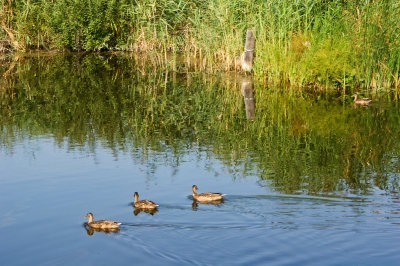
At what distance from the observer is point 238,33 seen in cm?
2150

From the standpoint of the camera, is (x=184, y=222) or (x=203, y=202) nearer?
(x=184, y=222)

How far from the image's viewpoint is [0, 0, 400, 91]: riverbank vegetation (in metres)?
18.1

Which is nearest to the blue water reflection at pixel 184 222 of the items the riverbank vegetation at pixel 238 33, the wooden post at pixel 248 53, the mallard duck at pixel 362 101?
the mallard duck at pixel 362 101

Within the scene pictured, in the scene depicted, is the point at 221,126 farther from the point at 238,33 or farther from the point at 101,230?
the point at 101,230

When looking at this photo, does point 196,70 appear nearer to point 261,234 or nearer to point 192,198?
point 192,198

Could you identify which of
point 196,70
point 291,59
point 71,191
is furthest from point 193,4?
point 71,191

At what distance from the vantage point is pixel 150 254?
8484mm

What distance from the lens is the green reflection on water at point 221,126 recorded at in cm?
1210

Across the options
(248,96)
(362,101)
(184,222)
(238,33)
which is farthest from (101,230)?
(238,33)

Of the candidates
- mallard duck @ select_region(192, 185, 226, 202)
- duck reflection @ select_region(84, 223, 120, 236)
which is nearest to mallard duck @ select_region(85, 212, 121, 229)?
duck reflection @ select_region(84, 223, 120, 236)

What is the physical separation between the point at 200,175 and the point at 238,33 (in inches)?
404

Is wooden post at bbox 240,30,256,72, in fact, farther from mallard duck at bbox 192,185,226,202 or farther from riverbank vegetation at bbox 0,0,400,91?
mallard duck at bbox 192,185,226,202

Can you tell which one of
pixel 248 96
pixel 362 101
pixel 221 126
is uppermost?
pixel 362 101

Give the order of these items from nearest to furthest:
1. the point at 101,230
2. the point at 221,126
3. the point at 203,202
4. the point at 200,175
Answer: the point at 101,230, the point at 203,202, the point at 200,175, the point at 221,126
